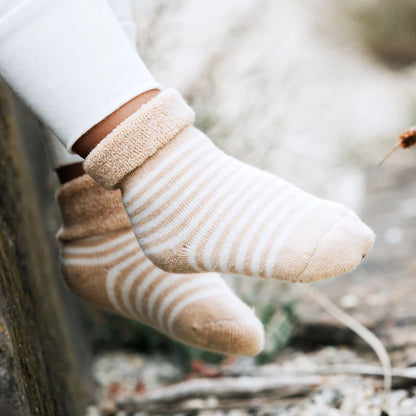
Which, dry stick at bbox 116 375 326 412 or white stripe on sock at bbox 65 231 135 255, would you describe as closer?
white stripe on sock at bbox 65 231 135 255

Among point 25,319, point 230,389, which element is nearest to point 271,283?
point 230,389

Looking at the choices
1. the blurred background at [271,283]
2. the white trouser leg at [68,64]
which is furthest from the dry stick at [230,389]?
the white trouser leg at [68,64]

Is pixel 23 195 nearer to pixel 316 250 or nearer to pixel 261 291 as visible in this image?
pixel 316 250

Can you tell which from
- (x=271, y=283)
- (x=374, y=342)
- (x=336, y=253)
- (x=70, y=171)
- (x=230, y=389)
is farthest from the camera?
(x=271, y=283)

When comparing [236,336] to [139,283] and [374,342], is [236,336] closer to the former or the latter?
[139,283]

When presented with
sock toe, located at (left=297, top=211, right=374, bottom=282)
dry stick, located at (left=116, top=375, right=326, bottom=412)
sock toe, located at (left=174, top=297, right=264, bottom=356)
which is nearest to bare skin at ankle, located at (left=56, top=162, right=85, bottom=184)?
sock toe, located at (left=174, top=297, right=264, bottom=356)

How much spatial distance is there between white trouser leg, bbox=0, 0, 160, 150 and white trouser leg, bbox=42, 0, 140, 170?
0.17 meters

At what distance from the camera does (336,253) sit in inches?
21.5

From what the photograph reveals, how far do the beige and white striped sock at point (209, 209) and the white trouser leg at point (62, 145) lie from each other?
0.18 m

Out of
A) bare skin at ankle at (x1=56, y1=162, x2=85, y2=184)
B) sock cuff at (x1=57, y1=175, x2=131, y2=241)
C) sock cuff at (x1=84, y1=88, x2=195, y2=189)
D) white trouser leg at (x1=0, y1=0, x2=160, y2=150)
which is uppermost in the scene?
white trouser leg at (x1=0, y1=0, x2=160, y2=150)

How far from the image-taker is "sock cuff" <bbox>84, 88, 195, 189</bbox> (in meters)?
0.56

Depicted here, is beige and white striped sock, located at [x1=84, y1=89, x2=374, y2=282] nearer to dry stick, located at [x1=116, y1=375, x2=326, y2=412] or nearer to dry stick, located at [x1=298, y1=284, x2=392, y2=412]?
dry stick, located at [x1=298, y1=284, x2=392, y2=412]

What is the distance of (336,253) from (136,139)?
24 cm

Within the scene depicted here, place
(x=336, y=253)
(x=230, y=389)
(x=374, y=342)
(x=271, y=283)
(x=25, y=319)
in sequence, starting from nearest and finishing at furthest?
(x=336, y=253) → (x=25, y=319) → (x=374, y=342) → (x=230, y=389) → (x=271, y=283)
